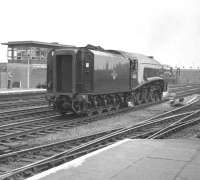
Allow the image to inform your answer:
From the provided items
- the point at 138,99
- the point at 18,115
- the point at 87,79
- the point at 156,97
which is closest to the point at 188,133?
the point at 87,79

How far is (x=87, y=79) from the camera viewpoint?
16.4 m

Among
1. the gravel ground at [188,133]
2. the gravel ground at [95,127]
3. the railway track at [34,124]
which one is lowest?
the gravel ground at [95,127]

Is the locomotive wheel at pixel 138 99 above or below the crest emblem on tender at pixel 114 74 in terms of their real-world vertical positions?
below

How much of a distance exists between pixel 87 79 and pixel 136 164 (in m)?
9.85

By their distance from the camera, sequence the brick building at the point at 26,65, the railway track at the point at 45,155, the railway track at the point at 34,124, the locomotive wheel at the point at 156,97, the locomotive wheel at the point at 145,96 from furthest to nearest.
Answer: the brick building at the point at 26,65
the locomotive wheel at the point at 156,97
the locomotive wheel at the point at 145,96
the railway track at the point at 34,124
the railway track at the point at 45,155

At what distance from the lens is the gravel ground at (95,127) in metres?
11.0

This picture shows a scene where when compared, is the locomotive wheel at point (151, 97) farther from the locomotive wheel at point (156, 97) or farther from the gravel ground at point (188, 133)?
the gravel ground at point (188, 133)

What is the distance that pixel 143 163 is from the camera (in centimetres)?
681

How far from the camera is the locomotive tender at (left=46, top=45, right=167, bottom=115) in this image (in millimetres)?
16062

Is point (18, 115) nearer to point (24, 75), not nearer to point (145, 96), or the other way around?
point (145, 96)

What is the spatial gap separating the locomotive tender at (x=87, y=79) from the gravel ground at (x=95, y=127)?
44.7 inches

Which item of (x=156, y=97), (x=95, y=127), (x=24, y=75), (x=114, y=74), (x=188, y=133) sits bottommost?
(x=95, y=127)

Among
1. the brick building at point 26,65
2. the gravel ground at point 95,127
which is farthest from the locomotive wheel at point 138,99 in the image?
the brick building at point 26,65

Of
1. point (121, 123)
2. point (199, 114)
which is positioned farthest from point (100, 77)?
point (199, 114)
